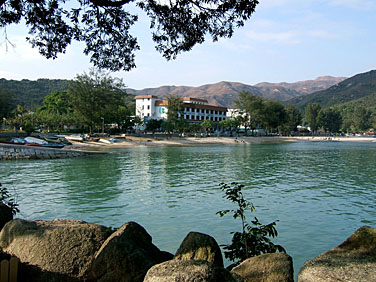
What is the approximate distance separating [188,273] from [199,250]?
1.83 m

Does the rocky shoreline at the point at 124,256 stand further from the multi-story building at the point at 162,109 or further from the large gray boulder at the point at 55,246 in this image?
the multi-story building at the point at 162,109

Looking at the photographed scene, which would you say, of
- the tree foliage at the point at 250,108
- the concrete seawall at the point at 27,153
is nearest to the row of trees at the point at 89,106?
the concrete seawall at the point at 27,153

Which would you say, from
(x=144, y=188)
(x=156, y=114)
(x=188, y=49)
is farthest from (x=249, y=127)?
(x=188, y=49)

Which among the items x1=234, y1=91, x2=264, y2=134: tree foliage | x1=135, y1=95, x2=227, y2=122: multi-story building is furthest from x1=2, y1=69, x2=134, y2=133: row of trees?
x1=234, y1=91, x2=264, y2=134: tree foliage

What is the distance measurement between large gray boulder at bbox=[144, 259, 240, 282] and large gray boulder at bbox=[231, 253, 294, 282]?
1007mm

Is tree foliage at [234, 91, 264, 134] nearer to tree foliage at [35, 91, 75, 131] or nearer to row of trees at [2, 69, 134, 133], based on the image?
row of trees at [2, 69, 134, 133]

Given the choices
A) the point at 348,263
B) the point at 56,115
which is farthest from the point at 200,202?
the point at 56,115

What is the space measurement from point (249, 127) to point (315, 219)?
391ft

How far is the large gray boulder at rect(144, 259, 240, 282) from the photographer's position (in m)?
3.37

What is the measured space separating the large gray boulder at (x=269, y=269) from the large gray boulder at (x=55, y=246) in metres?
2.50

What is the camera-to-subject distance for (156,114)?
10962cm

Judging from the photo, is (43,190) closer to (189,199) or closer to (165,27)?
(189,199)

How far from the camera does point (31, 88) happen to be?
154 m

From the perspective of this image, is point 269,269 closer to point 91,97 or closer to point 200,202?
point 200,202
